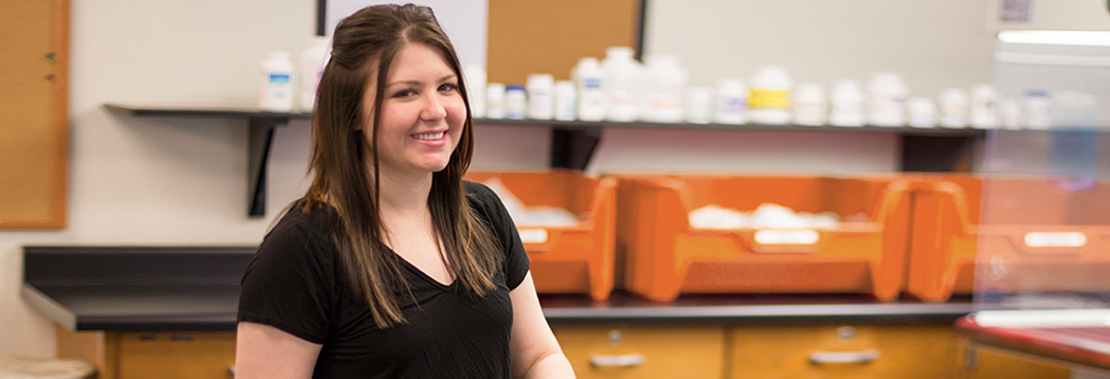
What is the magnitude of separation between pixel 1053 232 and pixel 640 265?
1131 millimetres

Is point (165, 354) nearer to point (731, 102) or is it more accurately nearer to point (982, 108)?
point (731, 102)

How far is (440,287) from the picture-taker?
131 cm

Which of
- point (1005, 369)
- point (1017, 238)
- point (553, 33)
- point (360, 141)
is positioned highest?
point (553, 33)

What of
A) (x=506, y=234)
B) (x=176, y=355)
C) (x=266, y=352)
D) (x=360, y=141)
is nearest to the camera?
(x=266, y=352)

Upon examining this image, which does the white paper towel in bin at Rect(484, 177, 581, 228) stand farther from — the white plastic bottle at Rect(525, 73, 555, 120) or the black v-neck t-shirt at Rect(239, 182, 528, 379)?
the black v-neck t-shirt at Rect(239, 182, 528, 379)

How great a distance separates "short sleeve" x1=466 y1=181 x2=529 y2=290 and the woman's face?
235 mm

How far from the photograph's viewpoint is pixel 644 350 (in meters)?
2.57

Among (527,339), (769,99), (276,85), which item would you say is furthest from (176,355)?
(769,99)

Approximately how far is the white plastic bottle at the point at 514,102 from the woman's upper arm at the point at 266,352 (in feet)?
5.07

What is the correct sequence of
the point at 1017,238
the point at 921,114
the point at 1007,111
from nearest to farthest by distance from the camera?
the point at 1007,111, the point at 1017,238, the point at 921,114

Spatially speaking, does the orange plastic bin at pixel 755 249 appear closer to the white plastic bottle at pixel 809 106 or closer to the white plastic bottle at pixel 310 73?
the white plastic bottle at pixel 809 106

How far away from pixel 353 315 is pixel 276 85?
55.4 inches

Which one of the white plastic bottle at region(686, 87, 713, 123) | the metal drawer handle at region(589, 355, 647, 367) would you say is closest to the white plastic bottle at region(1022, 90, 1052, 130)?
A: the white plastic bottle at region(686, 87, 713, 123)

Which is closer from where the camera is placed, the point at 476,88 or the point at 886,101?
the point at 476,88
